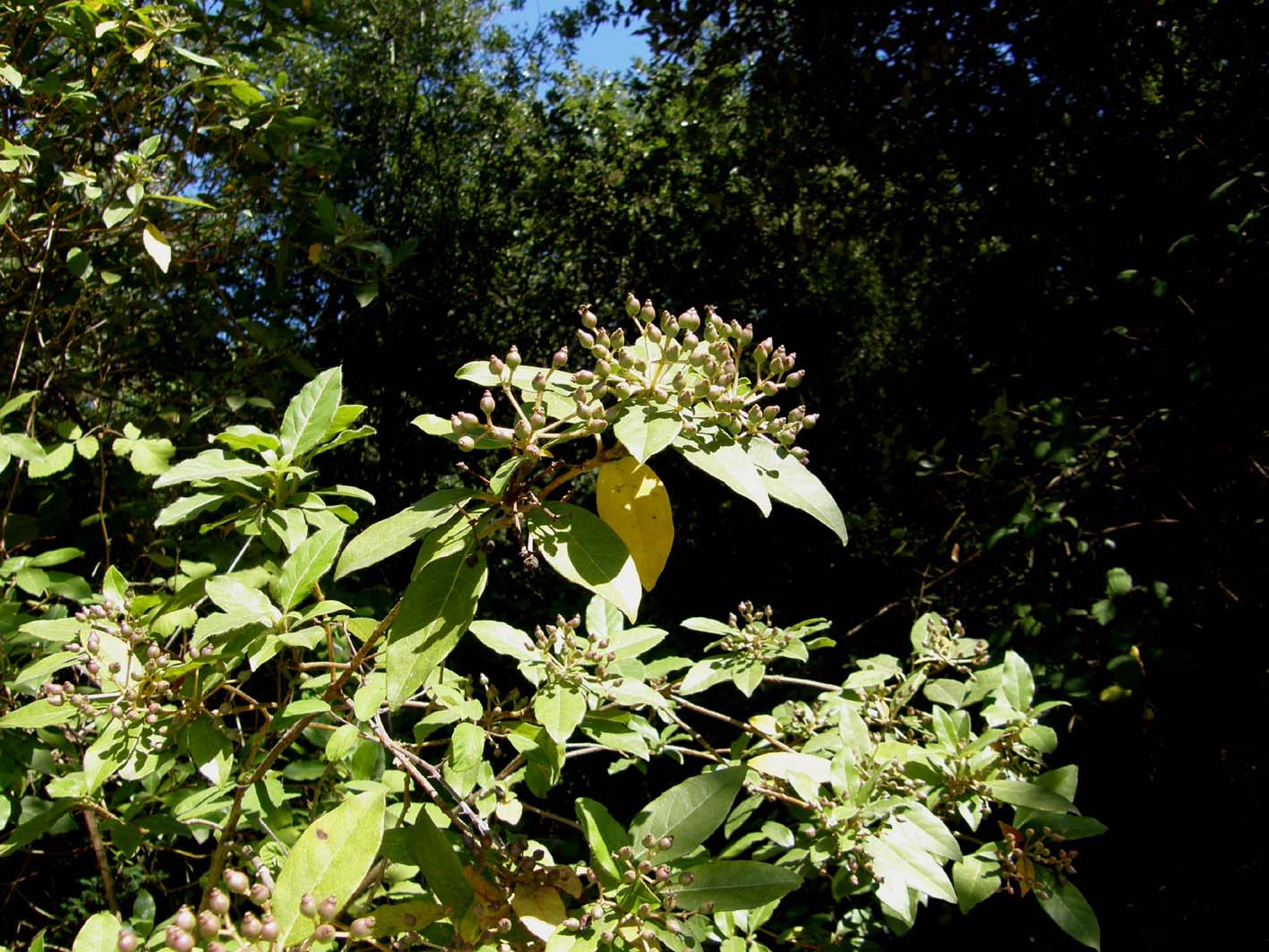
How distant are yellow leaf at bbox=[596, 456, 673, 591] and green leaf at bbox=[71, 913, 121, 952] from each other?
723mm

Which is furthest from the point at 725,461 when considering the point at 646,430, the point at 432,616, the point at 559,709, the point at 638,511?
the point at 559,709

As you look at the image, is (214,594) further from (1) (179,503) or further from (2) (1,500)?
(2) (1,500)

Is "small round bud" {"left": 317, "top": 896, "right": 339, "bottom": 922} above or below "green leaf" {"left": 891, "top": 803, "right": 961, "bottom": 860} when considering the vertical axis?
above

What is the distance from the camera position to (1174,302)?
2906 mm

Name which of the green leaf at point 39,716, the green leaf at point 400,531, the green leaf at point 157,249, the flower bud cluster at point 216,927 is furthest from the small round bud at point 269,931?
the green leaf at point 157,249

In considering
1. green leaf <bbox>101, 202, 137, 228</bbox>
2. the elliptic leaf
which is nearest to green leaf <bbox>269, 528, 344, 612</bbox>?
the elliptic leaf

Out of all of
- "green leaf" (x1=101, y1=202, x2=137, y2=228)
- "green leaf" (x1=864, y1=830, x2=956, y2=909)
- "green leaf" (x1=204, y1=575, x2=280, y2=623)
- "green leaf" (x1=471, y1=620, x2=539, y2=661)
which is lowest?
"green leaf" (x1=864, y1=830, x2=956, y2=909)

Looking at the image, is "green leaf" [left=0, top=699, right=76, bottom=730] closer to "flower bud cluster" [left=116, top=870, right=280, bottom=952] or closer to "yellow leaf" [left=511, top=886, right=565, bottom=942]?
"flower bud cluster" [left=116, top=870, right=280, bottom=952]

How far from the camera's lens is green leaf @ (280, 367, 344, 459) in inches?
47.3

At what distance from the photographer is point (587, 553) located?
2.92 ft

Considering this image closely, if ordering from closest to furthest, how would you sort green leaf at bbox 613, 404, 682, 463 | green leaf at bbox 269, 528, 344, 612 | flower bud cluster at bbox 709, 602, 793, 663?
green leaf at bbox 613, 404, 682, 463, green leaf at bbox 269, 528, 344, 612, flower bud cluster at bbox 709, 602, 793, 663

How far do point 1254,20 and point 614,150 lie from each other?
3.62 meters

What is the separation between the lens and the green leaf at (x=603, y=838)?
1062 millimetres

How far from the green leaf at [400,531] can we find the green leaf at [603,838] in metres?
0.46
